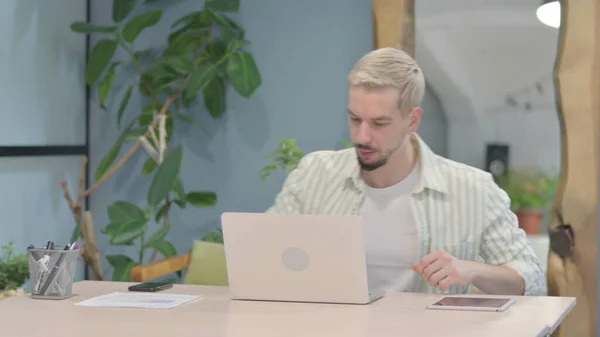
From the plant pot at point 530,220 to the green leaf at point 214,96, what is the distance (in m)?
1.44

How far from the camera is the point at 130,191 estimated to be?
15.3 ft

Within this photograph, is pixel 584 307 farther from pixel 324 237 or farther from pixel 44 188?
pixel 44 188

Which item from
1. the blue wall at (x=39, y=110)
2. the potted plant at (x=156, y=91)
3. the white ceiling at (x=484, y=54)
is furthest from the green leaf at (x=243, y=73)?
the blue wall at (x=39, y=110)

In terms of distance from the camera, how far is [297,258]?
2365mm

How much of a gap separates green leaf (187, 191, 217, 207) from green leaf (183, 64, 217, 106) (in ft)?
1.46

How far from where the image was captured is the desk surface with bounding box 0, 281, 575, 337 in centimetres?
202

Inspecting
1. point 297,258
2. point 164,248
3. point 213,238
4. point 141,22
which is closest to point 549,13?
point 213,238

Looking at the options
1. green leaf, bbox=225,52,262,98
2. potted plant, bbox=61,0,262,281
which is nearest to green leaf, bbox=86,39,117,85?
potted plant, bbox=61,0,262,281

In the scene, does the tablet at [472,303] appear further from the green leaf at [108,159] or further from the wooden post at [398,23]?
the green leaf at [108,159]

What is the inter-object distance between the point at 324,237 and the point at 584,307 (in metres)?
1.86

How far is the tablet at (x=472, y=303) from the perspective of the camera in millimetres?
2287

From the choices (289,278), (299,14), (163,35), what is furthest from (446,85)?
(289,278)

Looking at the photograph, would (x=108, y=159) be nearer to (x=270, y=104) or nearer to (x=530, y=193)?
(x=270, y=104)

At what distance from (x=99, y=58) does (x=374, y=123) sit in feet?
6.57
